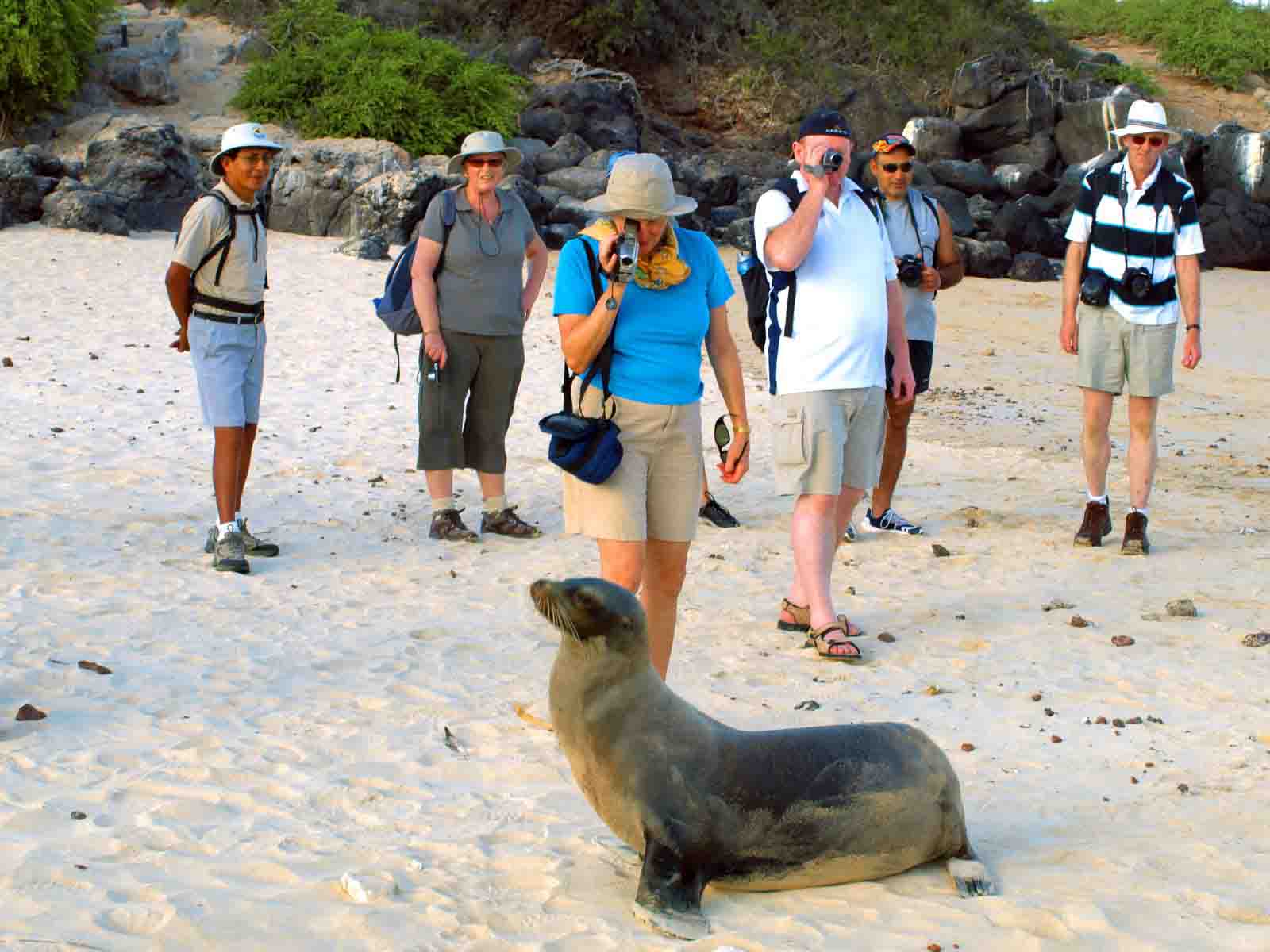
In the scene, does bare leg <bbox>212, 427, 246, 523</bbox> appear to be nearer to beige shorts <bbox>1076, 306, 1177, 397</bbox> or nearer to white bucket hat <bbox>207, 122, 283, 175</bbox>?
white bucket hat <bbox>207, 122, 283, 175</bbox>

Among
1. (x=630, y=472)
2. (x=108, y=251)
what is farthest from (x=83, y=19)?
(x=630, y=472)

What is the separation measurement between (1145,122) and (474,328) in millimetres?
3491

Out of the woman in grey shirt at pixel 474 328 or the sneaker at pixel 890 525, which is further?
the sneaker at pixel 890 525

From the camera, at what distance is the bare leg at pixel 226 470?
713 cm

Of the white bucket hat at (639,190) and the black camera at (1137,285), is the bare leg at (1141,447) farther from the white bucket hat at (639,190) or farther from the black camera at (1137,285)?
the white bucket hat at (639,190)

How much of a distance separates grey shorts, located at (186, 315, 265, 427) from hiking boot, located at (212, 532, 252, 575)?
1.78 feet

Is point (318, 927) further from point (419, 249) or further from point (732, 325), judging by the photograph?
point (732, 325)

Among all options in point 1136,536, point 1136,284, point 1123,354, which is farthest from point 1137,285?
point 1136,536

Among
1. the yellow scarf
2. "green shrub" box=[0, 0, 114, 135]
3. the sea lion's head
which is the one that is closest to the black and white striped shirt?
the yellow scarf

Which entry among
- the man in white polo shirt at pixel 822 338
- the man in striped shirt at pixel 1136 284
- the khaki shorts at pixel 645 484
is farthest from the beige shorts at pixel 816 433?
the man in striped shirt at pixel 1136 284

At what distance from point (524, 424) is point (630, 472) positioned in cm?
644

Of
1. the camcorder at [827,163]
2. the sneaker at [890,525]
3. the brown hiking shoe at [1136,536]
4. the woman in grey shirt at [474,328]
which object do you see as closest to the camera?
the camcorder at [827,163]

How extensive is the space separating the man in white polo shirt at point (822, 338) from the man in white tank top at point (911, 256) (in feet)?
4.90

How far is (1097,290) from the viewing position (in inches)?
292
